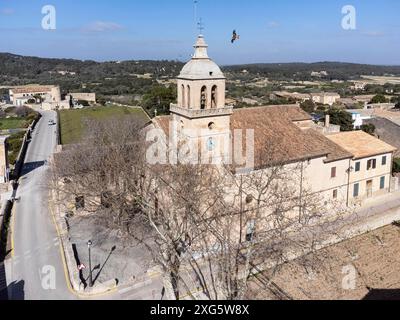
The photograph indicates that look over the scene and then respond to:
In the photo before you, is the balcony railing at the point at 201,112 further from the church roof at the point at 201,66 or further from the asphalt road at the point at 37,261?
the asphalt road at the point at 37,261

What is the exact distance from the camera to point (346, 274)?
2242 cm

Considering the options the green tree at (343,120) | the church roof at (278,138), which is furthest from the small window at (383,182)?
the green tree at (343,120)

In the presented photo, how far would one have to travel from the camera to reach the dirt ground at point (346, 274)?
20438mm

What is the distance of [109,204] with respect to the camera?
28.0m

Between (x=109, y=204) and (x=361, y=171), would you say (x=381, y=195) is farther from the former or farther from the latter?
(x=109, y=204)

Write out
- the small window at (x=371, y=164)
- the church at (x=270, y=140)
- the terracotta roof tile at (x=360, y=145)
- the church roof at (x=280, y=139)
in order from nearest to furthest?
the church at (x=270, y=140) < the church roof at (x=280, y=139) < the terracotta roof tile at (x=360, y=145) < the small window at (x=371, y=164)

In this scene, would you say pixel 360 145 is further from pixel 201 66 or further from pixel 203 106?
pixel 201 66

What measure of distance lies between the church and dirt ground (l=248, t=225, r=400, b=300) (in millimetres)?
5739

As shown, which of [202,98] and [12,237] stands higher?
[202,98]

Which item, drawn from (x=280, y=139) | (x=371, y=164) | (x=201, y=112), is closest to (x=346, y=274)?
(x=280, y=139)

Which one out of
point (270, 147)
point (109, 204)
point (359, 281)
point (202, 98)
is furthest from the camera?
point (109, 204)
